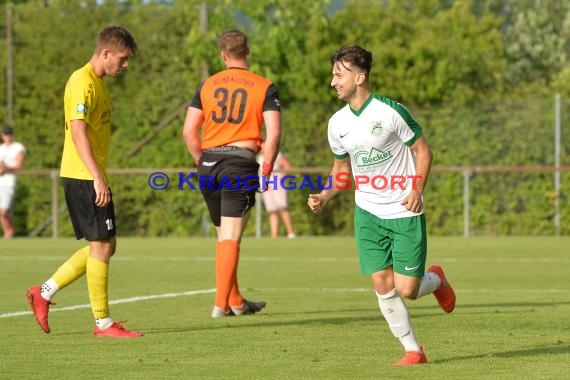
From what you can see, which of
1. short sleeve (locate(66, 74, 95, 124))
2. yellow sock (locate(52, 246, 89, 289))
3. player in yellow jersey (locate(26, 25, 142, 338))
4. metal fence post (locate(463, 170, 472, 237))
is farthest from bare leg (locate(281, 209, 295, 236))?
short sleeve (locate(66, 74, 95, 124))

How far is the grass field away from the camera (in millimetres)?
7793

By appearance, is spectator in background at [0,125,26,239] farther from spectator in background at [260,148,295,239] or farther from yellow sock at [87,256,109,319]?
yellow sock at [87,256,109,319]

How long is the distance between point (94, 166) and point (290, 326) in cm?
199

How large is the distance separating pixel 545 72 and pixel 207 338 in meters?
55.7

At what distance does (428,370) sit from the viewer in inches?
302

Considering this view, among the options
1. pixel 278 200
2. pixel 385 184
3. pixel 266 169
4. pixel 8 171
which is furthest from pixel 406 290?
pixel 8 171

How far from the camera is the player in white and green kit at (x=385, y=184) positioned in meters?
8.05

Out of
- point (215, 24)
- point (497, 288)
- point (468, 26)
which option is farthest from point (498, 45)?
point (497, 288)

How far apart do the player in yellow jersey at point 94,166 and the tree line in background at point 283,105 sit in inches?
695

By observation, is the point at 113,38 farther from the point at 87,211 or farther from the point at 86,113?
the point at 87,211

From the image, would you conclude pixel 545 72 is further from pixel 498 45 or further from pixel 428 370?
pixel 428 370

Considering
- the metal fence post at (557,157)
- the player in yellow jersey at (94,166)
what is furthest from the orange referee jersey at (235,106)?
the metal fence post at (557,157)

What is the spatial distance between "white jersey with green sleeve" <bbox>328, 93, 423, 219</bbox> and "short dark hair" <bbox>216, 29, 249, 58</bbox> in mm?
2980

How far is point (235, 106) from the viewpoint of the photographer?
36.5 ft
